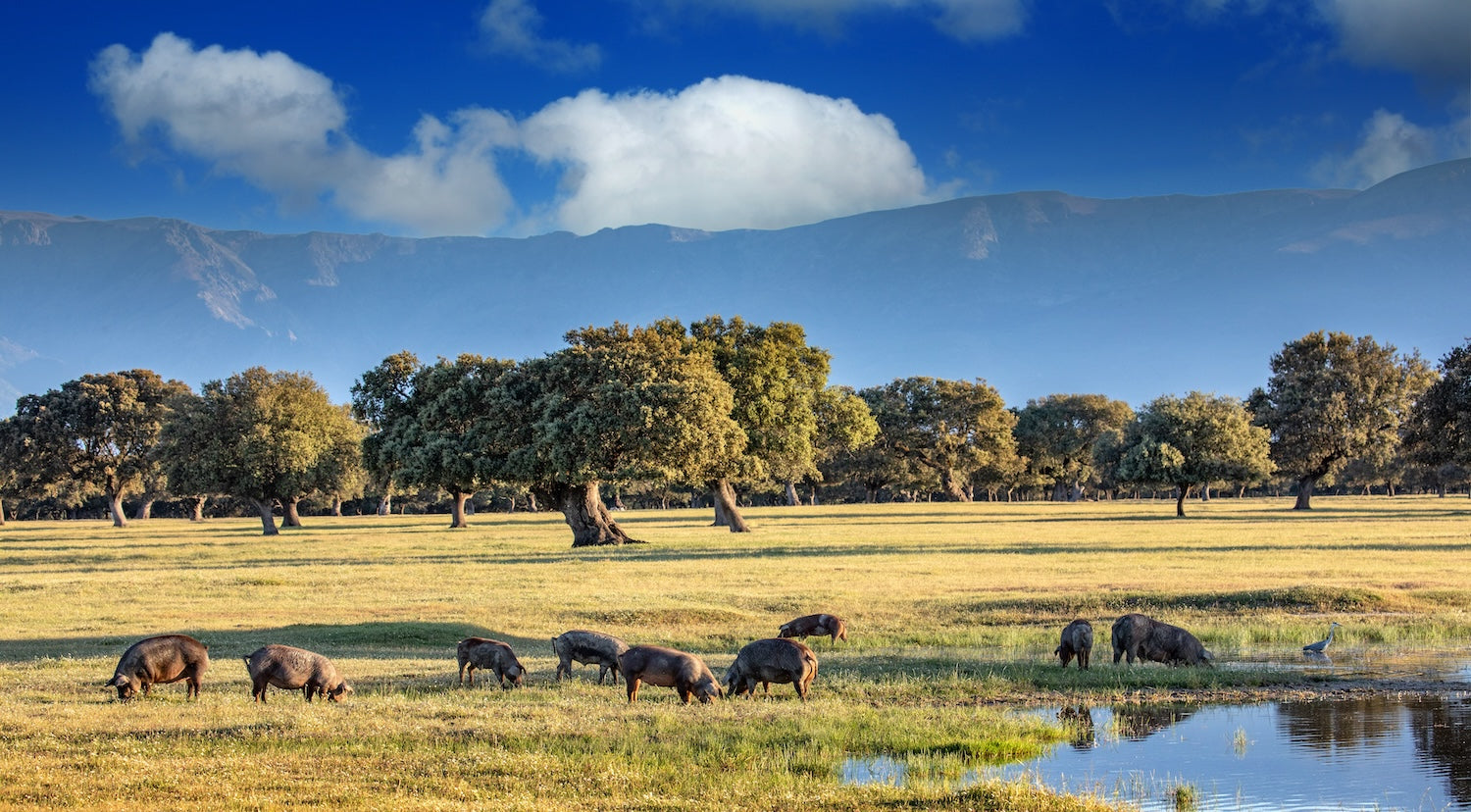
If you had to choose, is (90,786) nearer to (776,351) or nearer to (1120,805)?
(1120,805)

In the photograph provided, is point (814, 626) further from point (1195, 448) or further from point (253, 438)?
point (1195, 448)

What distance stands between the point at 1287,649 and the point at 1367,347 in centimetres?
8551

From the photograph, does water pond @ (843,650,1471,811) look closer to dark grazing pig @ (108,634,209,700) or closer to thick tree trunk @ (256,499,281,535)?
dark grazing pig @ (108,634,209,700)

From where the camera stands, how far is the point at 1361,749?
14.3 metres

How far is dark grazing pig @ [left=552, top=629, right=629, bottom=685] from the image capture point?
19000 millimetres

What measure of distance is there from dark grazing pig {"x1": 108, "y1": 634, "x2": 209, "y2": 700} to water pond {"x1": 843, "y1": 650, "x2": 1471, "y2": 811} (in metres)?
10.1

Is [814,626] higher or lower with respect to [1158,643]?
lower

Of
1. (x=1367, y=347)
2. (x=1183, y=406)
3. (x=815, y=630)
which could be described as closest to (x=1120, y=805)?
(x=815, y=630)

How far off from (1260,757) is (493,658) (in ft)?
37.2

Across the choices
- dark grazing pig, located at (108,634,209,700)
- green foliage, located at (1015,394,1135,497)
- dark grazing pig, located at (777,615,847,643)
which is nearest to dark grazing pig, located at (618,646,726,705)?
dark grazing pig, located at (108,634,209,700)

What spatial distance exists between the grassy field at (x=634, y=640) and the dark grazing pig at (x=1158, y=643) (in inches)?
23.6

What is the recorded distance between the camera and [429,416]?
196 feet

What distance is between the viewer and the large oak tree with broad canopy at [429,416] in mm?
57531

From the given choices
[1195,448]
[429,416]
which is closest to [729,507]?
[429,416]
